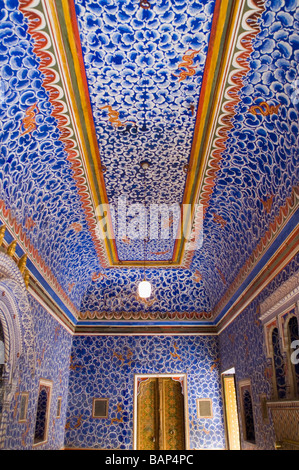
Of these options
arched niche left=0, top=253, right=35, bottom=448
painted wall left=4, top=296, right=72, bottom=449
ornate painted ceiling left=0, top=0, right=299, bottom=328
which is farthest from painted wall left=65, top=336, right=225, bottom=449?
arched niche left=0, top=253, right=35, bottom=448

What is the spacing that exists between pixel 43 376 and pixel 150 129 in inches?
166

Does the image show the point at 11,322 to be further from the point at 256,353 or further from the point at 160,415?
the point at 160,415

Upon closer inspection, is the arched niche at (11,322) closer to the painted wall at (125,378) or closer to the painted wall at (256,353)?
the painted wall at (256,353)

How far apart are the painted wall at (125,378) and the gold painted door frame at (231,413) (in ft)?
0.52

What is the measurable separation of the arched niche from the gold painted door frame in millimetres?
4709

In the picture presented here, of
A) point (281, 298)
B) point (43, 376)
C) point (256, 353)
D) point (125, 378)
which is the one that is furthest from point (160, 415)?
point (281, 298)

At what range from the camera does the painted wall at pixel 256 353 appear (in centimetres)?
448

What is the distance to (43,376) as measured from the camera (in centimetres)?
595

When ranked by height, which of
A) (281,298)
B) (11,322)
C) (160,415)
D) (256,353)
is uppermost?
(281,298)

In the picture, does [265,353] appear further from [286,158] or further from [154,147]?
[154,147]

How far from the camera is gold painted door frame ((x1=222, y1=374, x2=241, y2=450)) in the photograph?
7323mm

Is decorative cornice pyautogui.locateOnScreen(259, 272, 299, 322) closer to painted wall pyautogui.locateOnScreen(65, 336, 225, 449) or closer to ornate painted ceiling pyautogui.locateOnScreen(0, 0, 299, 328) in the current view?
ornate painted ceiling pyautogui.locateOnScreen(0, 0, 299, 328)

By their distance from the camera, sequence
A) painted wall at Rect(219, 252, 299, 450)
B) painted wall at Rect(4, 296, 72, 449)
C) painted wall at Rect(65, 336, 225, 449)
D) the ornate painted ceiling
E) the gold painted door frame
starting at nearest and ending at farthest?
the ornate painted ceiling → painted wall at Rect(219, 252, 299, 450) → painted wall at Rect(4, 296, 72, 449) → the gold painted door frame → painted wall at Rect(65, 336, 225, 449)

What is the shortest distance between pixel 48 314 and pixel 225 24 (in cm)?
488
